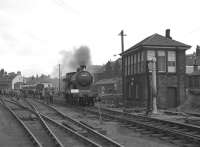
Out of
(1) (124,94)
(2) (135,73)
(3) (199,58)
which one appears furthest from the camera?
(3) (199,58)

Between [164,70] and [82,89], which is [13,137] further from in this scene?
[164,70]

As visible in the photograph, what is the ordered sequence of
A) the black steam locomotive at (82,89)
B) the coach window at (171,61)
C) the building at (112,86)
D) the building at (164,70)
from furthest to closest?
1. the building at (112,86)
2. the coach window at (171,61)
3. the building at (164,70)
4. the black steam locomotive at (82,89)

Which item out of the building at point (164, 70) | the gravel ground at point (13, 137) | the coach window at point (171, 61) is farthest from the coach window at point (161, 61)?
the gravel ground at point (13, 137)

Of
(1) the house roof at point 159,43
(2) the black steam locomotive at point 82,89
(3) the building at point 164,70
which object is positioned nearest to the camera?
(2) the black steam locomotive at point 82,89

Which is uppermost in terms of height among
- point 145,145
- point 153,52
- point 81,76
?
point 153,52

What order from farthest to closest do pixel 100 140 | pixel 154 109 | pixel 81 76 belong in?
1. pixel 81 76
2. pixel 154 109
3. pixel 100 140

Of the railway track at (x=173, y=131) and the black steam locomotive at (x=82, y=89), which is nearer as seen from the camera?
the railway track at (x=173, y=131)

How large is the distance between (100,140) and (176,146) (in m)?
2.61

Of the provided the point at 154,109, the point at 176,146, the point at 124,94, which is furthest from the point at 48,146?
the point at 124,94

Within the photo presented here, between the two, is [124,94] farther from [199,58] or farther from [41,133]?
[199,58]

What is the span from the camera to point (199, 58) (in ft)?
214

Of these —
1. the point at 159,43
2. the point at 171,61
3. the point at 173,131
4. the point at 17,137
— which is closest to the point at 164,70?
the point at 171,61

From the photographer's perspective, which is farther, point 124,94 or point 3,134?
point 124,94

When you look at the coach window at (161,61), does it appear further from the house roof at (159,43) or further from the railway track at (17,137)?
the railway track at (17,137)
